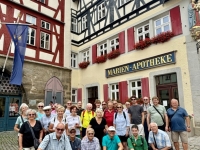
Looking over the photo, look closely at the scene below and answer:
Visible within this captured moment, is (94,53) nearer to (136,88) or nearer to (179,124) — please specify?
(136,88)

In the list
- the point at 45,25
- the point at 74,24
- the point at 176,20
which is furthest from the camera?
the point at 74,24

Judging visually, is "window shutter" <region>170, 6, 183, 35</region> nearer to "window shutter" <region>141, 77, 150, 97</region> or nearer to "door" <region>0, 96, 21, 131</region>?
"window shutter" <region>141, 77, 150, 97</region>

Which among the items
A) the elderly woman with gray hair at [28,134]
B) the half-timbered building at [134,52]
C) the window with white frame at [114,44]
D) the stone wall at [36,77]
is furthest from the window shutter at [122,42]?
the elderly woman with gray hair at [28,134]

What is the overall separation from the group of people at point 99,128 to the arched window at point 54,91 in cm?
684

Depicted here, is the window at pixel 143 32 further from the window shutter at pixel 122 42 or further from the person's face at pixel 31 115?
the person's face at pixel 31 115

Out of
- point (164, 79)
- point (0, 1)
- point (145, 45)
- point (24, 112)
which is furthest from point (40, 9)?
point (24, 112)

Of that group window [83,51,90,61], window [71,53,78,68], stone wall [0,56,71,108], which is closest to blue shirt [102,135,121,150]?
stone wall [0,56,71,108]

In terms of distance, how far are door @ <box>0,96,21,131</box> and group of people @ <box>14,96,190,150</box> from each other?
6715 mm

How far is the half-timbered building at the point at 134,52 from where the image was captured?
784 centimetres

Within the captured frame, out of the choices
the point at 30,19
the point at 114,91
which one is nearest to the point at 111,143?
the point at 114,91

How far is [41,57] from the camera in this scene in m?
11.6

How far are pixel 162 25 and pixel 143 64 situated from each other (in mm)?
2110

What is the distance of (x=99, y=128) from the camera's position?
4270 millimetres

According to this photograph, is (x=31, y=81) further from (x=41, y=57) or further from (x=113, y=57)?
(x=113, y=57)
